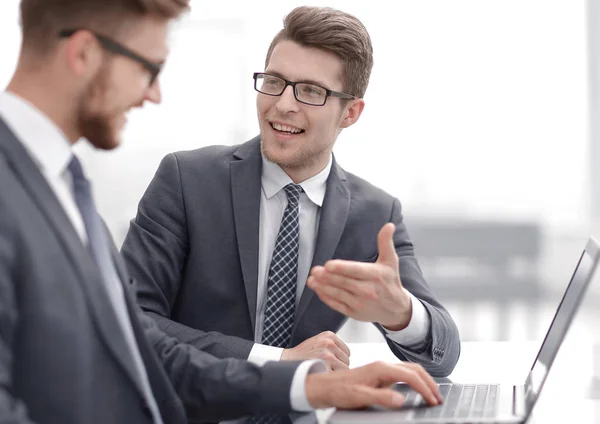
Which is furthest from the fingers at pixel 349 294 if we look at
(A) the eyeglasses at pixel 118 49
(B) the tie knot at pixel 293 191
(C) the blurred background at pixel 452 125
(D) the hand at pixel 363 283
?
(C) the blurred background at pixel 452 125

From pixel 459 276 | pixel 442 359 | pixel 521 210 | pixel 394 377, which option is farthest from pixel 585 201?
pixel 394 377

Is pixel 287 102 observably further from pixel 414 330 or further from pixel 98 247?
pixel 98 247

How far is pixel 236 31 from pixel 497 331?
3.32m

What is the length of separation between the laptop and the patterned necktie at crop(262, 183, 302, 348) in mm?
469

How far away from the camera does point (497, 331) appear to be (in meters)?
6.82

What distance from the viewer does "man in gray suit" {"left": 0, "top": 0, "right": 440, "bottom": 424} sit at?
1053 millimetres

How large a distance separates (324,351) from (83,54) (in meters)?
0.87

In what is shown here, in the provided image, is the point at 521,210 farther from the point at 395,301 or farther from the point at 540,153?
the point at 395,301

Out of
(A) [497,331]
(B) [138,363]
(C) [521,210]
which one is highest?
(B) [138,363]

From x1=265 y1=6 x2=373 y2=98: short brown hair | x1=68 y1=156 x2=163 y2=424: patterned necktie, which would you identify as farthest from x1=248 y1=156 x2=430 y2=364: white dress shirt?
x1=68 y1=156 x2=163 y2=424: patterned necktie

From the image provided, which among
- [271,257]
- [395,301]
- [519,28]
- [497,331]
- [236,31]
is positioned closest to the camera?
[395,301]

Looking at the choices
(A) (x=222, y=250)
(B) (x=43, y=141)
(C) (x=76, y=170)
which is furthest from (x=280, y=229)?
(B) (x=43, y=141)

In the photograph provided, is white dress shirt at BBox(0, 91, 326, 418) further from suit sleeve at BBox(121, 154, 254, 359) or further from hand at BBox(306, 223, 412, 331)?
suit sleeve at BBox(121, 154, 254, 359)

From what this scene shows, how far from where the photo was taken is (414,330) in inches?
71.9
